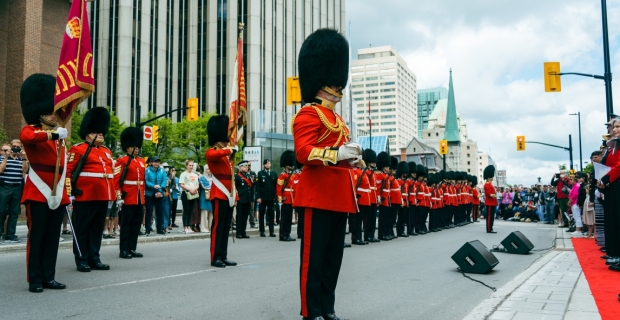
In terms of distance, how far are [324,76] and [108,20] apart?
167 ft

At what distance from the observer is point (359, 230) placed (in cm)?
1399

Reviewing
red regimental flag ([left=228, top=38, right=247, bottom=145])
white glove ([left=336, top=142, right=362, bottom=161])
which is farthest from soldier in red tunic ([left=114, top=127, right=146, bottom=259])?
white glove ([left=336, top=142, right=362, bottom=161])

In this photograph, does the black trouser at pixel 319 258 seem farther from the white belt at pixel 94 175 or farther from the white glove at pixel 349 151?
the white belt at pixel 94 175

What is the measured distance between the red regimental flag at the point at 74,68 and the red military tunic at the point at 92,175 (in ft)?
3.63

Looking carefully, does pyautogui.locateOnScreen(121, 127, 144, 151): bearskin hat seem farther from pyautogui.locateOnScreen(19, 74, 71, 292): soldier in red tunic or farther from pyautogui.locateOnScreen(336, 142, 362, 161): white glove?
pyautogui.locateOnScreen(336, 142, 362, 161): white glove

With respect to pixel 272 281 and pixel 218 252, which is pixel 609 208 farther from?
pixel 218 252

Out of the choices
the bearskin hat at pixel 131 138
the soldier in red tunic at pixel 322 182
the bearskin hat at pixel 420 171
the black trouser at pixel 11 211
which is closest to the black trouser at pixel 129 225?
the bearskin hat at pixel 131 138

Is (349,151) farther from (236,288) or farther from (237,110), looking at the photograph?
(237,110)

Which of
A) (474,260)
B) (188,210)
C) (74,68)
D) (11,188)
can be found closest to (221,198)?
A: (74,68)

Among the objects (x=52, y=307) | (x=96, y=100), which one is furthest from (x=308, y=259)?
(x=96, y=100)

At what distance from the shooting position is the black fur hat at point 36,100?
7.00 m

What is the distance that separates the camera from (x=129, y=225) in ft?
33.0

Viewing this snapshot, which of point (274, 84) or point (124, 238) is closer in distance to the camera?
point (124, 238)

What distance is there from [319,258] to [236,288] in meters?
2.56
